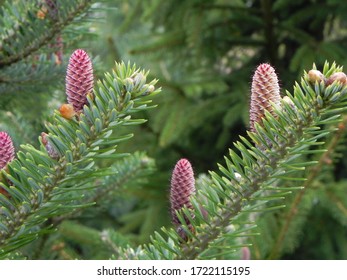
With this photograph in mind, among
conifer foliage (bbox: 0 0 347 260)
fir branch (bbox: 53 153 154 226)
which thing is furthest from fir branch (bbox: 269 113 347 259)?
fir branch (bbox: 53 153 154 226)

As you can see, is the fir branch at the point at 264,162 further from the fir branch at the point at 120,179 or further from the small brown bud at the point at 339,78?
the fir branch at the point at 120,179

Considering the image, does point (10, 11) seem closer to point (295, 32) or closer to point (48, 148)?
point (48, 148)

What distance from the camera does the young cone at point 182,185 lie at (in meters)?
0.66

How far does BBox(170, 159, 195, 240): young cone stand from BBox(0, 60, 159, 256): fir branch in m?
0.07

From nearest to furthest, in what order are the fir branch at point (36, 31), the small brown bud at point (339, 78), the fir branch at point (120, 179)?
the small brown bud at point (339, 78) < the fir branch at point (36, 31) < the fir branch at point (120, 179)

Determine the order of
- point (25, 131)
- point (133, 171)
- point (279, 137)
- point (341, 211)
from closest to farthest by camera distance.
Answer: point (279, 137) < point (133, 171) < point (25, 131) < point (341, 211)

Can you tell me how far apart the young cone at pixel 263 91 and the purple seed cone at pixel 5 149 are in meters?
0.28

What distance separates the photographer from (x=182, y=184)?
0.66m

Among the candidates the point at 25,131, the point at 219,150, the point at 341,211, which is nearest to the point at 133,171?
the point at 25,131

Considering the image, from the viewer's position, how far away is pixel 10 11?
3.56 ft

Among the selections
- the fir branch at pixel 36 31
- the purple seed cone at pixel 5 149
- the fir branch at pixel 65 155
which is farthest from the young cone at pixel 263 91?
the fir branch at pixel 36 31

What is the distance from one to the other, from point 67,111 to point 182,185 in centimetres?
16

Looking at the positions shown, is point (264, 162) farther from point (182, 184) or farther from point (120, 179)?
point (120, 179)

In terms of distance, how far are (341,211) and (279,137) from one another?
160cm
